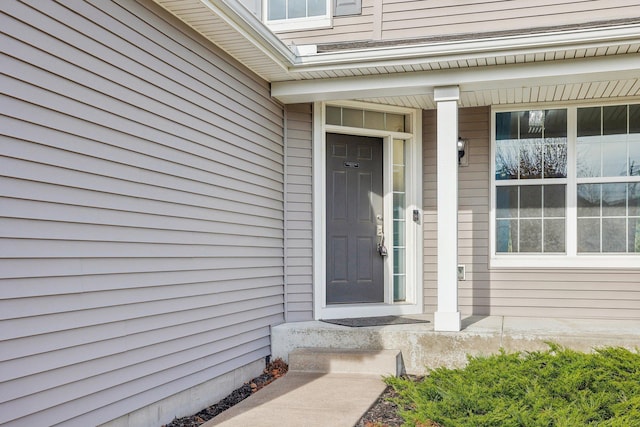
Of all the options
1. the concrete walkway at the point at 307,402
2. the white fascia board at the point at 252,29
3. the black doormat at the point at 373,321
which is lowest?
the concrete walkway at the point at 307,402

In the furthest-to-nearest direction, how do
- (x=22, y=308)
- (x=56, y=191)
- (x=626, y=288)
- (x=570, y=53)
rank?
(x=626, y=288), (x=570, y=53), (x=56, y=191), (x=22, y=308)

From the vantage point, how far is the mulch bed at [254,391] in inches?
152

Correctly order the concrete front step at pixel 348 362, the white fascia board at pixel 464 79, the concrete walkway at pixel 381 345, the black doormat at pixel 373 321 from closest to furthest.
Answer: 1. the concrete walkway at pixel 381 345
2. the white fascia board at pixel 464 79
3. the concrete front step at pixel 348 362
4. the black doormat at pixel 373 321

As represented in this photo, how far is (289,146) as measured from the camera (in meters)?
5.95

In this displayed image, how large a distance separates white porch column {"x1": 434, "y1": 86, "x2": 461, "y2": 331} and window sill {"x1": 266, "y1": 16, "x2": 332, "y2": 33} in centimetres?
168

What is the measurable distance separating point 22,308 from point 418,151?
4.67 meters

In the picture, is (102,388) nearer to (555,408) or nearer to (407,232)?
(555,408)

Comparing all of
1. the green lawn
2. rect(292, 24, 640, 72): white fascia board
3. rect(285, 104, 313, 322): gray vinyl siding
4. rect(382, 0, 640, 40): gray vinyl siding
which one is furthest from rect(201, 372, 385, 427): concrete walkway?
rect(382, 0, 640, 40): gray vinyl siding

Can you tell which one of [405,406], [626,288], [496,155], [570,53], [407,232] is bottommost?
[405,406]

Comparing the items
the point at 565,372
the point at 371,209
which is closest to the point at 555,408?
the point at 565,372

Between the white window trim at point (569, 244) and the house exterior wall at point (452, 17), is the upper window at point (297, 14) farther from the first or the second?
the white window trim at point (569, 244)

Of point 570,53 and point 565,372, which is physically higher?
point 570,53

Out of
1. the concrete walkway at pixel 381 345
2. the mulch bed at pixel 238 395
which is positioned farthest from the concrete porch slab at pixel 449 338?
the mulch bed at pixel 238 395

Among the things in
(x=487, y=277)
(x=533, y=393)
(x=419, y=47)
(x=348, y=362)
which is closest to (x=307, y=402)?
(x=348, y=362)
